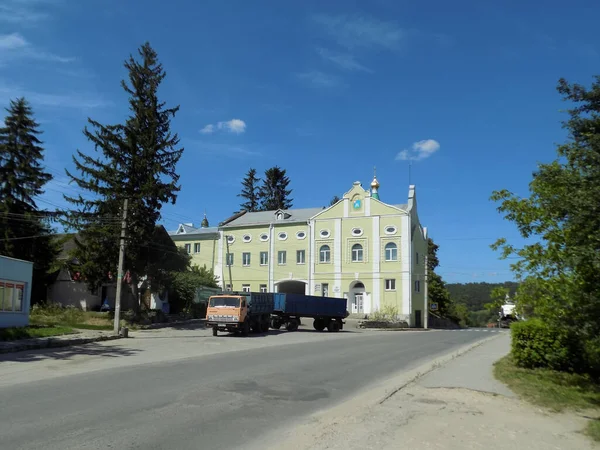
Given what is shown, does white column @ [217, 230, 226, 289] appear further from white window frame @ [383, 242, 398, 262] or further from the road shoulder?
the road shoulder

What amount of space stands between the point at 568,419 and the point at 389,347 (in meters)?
14.8

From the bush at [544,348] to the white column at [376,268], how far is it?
3883cm

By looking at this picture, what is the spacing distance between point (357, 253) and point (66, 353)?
39468 mm

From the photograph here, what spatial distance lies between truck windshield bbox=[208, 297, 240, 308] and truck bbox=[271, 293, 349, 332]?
6.55 m

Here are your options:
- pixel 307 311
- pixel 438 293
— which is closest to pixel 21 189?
pixel 307 311

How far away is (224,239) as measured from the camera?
62.1 meters

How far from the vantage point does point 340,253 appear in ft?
183

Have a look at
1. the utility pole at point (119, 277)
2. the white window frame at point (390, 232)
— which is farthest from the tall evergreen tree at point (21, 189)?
the white window frame at point (390, 232)

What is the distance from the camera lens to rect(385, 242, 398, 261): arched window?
175ft

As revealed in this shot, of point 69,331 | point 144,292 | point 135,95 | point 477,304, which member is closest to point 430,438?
point 69,331

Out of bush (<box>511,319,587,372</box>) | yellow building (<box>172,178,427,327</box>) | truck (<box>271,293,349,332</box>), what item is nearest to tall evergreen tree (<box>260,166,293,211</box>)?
yellow building (<box>172,178,427,327</box>)

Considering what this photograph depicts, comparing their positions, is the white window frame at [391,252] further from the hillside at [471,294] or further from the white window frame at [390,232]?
the hillside at [471,294]

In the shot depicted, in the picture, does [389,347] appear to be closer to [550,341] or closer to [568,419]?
[550,341]

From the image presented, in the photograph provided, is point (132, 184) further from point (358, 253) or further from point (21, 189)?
point (358, 253)
